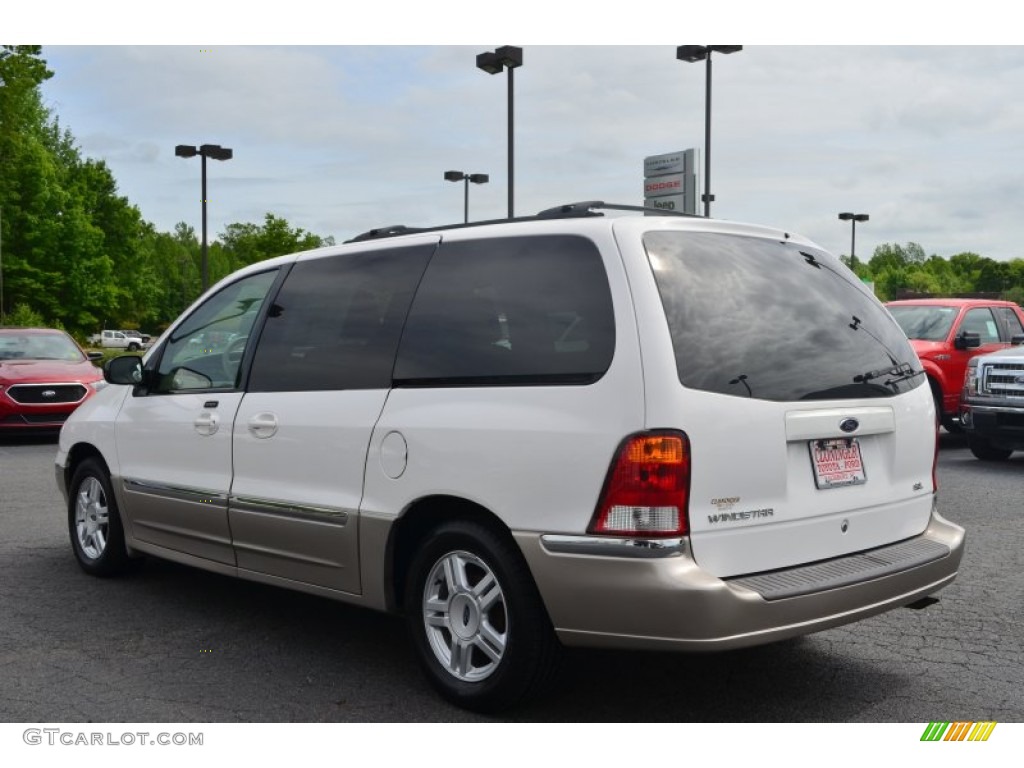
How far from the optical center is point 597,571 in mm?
3932

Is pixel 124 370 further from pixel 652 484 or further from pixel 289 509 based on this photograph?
pixel 652 484

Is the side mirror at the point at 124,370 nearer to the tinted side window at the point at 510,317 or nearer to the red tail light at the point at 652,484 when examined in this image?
the tinted side window at the point at 510,317

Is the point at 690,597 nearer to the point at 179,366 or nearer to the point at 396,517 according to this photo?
the point at 396,517

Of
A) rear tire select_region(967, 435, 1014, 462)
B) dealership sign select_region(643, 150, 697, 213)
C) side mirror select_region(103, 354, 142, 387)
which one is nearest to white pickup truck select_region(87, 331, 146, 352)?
dealership sign select_region(643, 150, 697, 213)

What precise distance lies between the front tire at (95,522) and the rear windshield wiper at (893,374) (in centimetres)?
413

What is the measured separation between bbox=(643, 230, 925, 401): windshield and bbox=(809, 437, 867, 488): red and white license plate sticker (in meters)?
0.18

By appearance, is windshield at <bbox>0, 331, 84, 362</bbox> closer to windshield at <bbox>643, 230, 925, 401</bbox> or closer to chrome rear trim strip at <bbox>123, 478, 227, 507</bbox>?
chrome rear trim strip at <bbox>123, 478, 227, 507</bbox>

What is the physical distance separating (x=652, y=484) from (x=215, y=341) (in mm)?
Result: 2948

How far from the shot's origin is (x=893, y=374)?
470 centimetres

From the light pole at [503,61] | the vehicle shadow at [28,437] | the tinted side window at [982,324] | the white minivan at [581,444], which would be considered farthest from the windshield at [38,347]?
the white minivan at [581,444]

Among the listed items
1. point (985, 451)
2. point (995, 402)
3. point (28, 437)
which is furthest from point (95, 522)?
point (28, 437)

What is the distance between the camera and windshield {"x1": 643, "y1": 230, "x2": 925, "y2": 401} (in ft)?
13.4

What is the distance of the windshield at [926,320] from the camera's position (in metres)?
15.4

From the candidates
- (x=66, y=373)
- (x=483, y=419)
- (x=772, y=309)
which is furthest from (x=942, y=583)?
(x=66, y=373)
